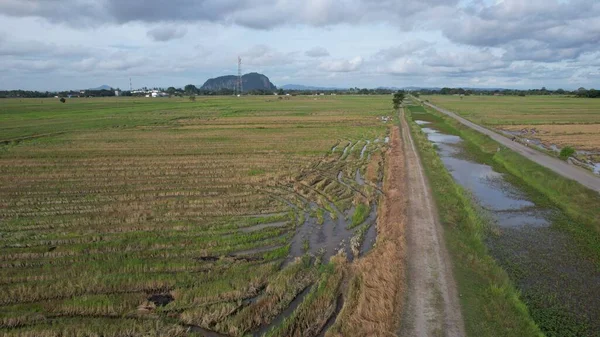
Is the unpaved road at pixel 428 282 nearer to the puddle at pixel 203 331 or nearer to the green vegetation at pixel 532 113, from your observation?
the puddle at pixel 203 331

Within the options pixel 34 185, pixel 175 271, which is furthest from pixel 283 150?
pixel 175 271

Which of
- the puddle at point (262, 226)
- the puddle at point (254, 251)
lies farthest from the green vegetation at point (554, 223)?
the puddle at point (262, 226)

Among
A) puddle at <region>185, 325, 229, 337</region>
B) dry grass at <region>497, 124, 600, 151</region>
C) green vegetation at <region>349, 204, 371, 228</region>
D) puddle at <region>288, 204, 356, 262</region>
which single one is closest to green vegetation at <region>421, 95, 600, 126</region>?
dry grass at <region>497, 124, 600, 151</region>

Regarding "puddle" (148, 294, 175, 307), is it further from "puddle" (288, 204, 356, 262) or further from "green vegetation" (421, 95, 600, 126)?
"green vegetation" (421, 95, 600, 126)

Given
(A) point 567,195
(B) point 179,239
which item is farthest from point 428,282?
(A) point 567,195

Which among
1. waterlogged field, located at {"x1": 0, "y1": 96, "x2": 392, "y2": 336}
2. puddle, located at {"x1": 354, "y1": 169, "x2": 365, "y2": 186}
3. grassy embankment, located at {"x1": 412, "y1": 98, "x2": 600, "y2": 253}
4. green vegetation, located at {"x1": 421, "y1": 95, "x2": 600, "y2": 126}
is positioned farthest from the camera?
green vegetation, located at {"x1": 421, "y1": 95, "x2": 600, "y2": 126}
